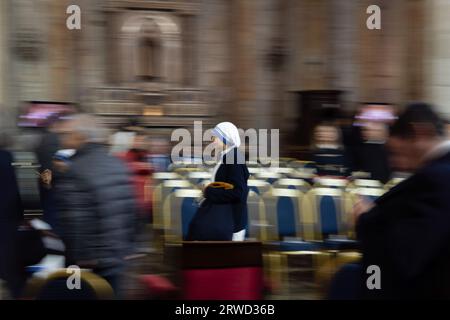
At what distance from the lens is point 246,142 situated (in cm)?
1474

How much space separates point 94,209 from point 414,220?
205 cm

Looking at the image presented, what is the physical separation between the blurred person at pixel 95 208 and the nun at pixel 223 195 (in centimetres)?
104

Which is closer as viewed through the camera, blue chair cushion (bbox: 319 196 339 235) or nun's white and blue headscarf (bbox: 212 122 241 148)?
nun's white and blue headscarf (bbox: 212 122 241 148)

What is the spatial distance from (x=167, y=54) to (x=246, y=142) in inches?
109

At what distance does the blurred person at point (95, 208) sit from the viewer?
4.06 meters

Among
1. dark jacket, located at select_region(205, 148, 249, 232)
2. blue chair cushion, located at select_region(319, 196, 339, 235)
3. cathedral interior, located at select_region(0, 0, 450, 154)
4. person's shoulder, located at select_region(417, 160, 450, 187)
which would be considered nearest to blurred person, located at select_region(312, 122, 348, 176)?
blue chair cushion, located at select_region(319, 196, 339, 235)

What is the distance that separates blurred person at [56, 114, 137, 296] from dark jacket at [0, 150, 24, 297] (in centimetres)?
63

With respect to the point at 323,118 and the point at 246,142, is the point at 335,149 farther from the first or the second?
the point at 246,142

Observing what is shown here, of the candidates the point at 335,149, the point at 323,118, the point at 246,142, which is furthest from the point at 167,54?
the point at 335,149

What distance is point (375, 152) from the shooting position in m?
8.38

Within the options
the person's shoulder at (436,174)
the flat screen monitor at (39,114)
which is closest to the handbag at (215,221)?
the person's shoulder at (436,174)

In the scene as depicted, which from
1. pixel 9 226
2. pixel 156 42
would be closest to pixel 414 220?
pixel 9 226

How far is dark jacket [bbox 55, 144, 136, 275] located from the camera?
4.06 m

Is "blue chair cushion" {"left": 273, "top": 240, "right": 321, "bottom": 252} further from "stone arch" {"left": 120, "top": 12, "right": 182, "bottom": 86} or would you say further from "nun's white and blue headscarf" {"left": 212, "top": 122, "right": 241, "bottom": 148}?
"stone arch" {"left": 120, "top": 12, "right": 182, "bottom": 86}
